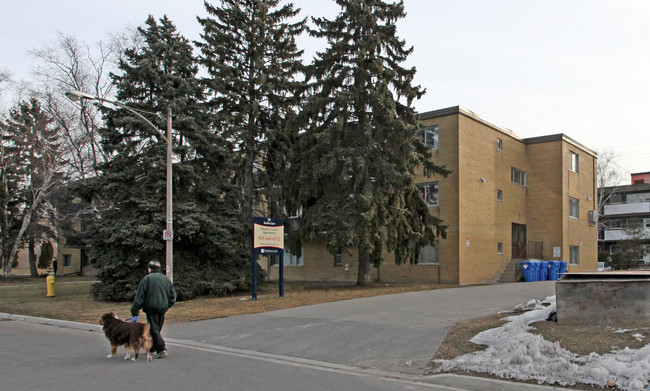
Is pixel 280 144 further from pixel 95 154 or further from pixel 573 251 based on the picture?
pixel 573 251

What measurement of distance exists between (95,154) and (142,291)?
28088 mm

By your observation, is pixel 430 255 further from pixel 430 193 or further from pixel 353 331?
pixel 353 331

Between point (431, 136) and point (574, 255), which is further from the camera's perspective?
point (574, 255)

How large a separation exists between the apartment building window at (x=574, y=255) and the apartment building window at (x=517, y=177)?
5.50 meters

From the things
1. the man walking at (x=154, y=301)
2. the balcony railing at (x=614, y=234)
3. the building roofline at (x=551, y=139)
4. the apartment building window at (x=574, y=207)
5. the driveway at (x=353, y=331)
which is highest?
the building roofline at (x=551, y=139)

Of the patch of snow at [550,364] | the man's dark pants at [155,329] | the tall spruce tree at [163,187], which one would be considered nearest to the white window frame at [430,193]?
the tall spruce tree at [163,187]

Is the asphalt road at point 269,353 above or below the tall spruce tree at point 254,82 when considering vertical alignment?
below

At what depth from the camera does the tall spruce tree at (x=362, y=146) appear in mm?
22078

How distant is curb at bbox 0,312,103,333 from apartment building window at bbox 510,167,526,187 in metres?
26.2

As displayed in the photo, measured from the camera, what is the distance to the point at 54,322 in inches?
582

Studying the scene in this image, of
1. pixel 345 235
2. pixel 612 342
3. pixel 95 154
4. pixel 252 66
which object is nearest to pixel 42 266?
pixel 95 154

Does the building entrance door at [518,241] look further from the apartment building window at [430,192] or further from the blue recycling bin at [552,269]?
the apartment building window at [430,192]

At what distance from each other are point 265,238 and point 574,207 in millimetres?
25729

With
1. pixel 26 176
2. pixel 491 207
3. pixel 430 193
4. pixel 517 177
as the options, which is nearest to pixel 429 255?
pixel 430 193
